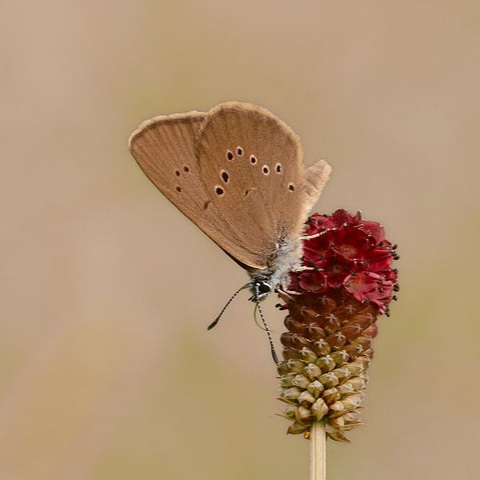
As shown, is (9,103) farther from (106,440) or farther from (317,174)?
(317,174)

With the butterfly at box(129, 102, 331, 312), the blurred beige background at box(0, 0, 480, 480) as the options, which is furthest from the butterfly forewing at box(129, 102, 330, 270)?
the blurred beige background at box(0, 0, 480, 480)

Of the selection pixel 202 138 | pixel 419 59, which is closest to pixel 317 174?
pixel 202 138

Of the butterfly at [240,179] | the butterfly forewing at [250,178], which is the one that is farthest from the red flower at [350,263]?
the butterfly forewing at [250,178]

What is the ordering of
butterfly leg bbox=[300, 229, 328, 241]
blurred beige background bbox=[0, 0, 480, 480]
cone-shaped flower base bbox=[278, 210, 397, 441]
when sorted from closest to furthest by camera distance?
cone-shaped flower base bbox=[278, 210, 397, 441] → butterfly leg bbox=[300, 229, 328, 241] → blurred beige background bbox=[0, 0, 480, 480]

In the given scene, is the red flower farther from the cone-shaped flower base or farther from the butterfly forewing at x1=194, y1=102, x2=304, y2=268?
the butterfly forewing at x1=194, y1=102, x2=304, y2=268

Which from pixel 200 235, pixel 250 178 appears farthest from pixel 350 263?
pixel 200 235
